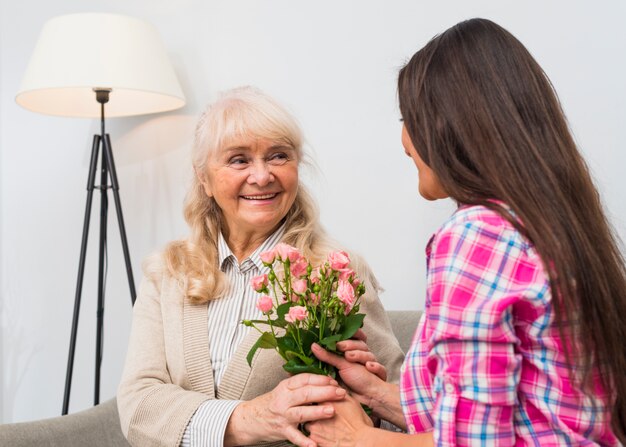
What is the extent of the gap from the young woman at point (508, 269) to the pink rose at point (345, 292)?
17cm

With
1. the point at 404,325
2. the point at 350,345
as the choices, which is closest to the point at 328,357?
the point at 350,345

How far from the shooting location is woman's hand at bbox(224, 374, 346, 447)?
4.29ft

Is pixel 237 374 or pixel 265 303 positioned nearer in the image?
pixel 265 303

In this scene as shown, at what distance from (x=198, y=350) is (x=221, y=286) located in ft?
0.55

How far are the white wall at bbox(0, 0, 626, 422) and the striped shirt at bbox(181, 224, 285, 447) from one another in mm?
737

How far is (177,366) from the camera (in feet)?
5.55

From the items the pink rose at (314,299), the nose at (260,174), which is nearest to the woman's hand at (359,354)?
the pink rose at (314,299)

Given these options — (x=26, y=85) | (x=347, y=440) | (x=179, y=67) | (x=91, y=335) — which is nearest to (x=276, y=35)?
(x=179, y=67)

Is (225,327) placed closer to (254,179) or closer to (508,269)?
(254,179)

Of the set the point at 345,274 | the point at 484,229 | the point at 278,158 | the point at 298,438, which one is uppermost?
the point at 278,158

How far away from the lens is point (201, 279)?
176 centimetres

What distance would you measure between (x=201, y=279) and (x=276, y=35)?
1240mm

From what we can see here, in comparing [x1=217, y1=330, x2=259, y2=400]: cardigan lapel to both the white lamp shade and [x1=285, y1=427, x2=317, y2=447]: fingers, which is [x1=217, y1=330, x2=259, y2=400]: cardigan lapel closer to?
[x1=285, y1=427, x2=317, y2=447]: fingers

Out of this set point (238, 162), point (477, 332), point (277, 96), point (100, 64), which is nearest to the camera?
point (477, 332)
